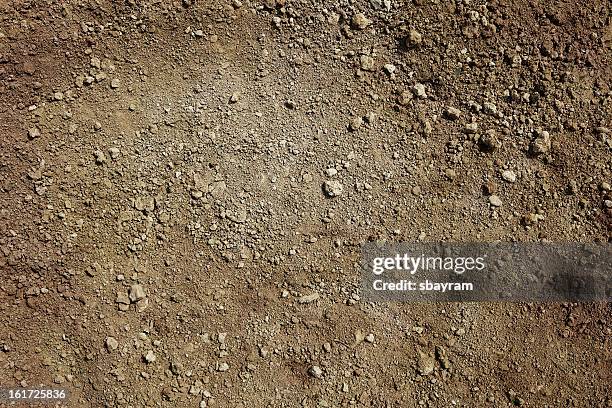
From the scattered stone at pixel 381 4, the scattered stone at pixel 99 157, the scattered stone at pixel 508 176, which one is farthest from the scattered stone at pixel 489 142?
the scattered stone at pixel 99 157

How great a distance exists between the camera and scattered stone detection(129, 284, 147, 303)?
4008 millimetres

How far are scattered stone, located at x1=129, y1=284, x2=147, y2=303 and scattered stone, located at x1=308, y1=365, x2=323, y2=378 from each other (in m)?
1.46

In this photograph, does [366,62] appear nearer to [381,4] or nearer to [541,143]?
[381,4]

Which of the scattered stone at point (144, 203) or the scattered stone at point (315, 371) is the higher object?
the scattered stone at point (144, 203)

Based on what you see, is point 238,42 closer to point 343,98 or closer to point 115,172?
point 343,98

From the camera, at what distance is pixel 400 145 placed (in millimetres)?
4105

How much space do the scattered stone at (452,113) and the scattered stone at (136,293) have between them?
112 inches

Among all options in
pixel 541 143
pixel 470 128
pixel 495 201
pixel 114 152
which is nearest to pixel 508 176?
pixel 495 201

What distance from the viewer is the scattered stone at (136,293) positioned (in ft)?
13.1

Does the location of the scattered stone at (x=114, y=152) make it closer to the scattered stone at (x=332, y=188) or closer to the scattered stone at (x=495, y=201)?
the scattered stone at (x=332, y=188)

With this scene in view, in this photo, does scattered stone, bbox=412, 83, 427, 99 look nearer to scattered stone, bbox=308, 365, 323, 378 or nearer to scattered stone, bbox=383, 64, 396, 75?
scattered stone, bbox=383, 64, 396, 75

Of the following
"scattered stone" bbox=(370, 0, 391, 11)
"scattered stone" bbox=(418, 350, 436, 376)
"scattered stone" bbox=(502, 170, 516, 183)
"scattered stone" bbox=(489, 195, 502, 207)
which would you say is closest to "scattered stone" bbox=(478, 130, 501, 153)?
"scattered stone" bbox=(502, 170, 516, 183)

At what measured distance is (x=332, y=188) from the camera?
13.3ft

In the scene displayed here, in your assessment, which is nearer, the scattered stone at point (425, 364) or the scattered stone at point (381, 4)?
the scattered stone at point (425, 364)
